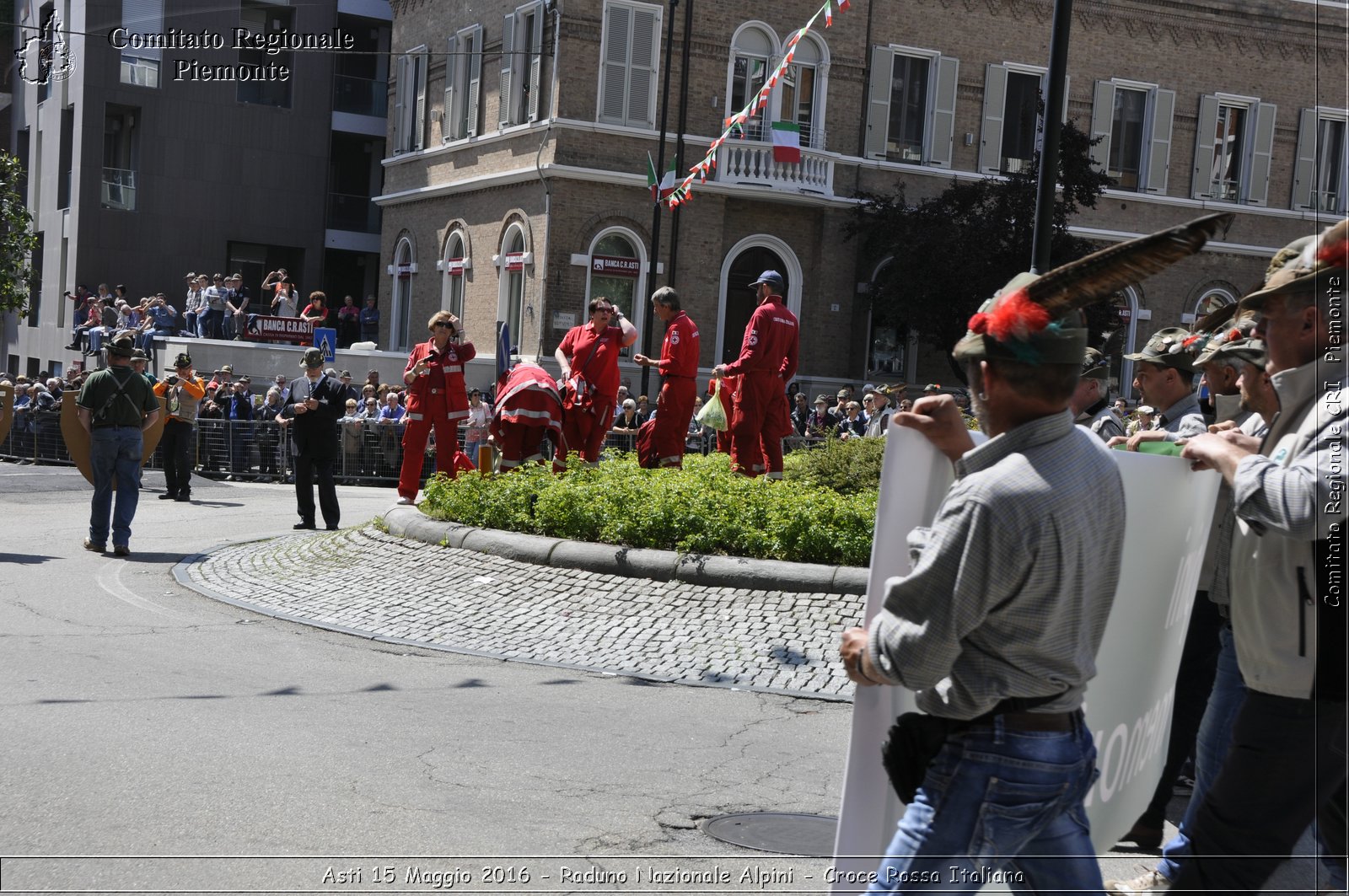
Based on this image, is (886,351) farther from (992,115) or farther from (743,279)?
(992,115)

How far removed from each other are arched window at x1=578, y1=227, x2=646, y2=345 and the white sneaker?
26759 millimetres

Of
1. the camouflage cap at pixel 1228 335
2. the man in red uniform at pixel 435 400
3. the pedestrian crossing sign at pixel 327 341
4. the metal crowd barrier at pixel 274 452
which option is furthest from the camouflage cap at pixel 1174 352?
the pedestrian crossing sign at pixel 327 341

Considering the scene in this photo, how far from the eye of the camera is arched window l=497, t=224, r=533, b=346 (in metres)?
31.9

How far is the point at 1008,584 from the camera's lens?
9.80ft

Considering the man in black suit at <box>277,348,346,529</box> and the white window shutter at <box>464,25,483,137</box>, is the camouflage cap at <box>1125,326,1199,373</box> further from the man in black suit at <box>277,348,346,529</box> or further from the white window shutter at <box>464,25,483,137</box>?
the white window shutter at <box>464,25,483,137</box>

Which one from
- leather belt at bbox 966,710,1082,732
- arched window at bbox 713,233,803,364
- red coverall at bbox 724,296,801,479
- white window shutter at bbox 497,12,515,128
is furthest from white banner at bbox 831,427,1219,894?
white window shutter at bbox 497,12,515,128

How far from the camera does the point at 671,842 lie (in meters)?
5.24

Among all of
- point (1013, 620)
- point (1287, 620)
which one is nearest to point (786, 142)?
point (1287, 620)

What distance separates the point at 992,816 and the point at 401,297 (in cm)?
3686

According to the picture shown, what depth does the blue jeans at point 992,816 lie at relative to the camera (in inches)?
120

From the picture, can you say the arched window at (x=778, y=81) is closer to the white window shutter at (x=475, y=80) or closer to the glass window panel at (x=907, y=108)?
the glass window panel at (x=907, y=108)

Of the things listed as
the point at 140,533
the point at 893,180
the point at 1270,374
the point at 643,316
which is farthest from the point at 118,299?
the point at 1270,374

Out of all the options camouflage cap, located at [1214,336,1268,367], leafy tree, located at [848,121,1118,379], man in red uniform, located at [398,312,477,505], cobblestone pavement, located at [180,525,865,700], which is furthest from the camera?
leafy tree, located at [848,121,1118,379]

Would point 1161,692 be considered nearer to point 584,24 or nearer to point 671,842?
point 671,842
